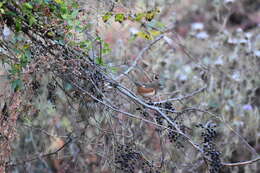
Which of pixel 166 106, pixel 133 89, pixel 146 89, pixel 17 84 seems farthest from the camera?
pixel 133 89

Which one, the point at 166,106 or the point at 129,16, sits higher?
the point at 129,16

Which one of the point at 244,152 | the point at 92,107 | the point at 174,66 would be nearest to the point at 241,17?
the point at 174,66

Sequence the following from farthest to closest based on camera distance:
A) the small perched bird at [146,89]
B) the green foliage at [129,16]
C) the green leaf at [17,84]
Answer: the small perched bird at [146,89], the green foliage at [129,16], the green leaf at [17,84]

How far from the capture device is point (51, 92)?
2355 mm

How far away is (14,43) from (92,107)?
49 centimetres

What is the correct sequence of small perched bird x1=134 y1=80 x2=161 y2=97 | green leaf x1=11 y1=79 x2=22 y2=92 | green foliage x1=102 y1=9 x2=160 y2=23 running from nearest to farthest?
green leaf x1=11 y1=79 x2=22 y2=92 < green foliage x1=102 y1=9 x2=160 y2=23 < small perched bird x1=134 y1=80 x2=161 y2=97

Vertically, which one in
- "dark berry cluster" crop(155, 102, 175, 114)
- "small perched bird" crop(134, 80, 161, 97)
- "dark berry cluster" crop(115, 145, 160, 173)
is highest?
"small perched bird" crop(134, 80, 161, 97)

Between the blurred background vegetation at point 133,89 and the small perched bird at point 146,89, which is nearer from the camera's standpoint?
the blurred background vegetation at point 133,89

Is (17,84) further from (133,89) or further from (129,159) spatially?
(133,89)

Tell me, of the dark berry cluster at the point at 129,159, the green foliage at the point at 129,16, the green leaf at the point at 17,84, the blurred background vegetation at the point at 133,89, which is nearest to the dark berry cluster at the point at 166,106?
the blurred background vegetation at the point at 133,89

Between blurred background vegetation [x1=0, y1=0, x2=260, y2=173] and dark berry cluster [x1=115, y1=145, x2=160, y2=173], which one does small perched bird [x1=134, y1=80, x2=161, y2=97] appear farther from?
dark berry cluster [x1=115, y1=145, x2=160, y2=173]

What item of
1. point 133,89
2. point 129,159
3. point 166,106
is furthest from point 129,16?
point 129,159

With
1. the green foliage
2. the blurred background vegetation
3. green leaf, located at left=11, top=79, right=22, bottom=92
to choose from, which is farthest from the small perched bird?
green leaf, located at left=11, top=79, right=22, bottom=92

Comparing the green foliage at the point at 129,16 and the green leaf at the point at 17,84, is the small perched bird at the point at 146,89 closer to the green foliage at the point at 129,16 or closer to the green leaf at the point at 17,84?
the green foliage at the point at 129,16
